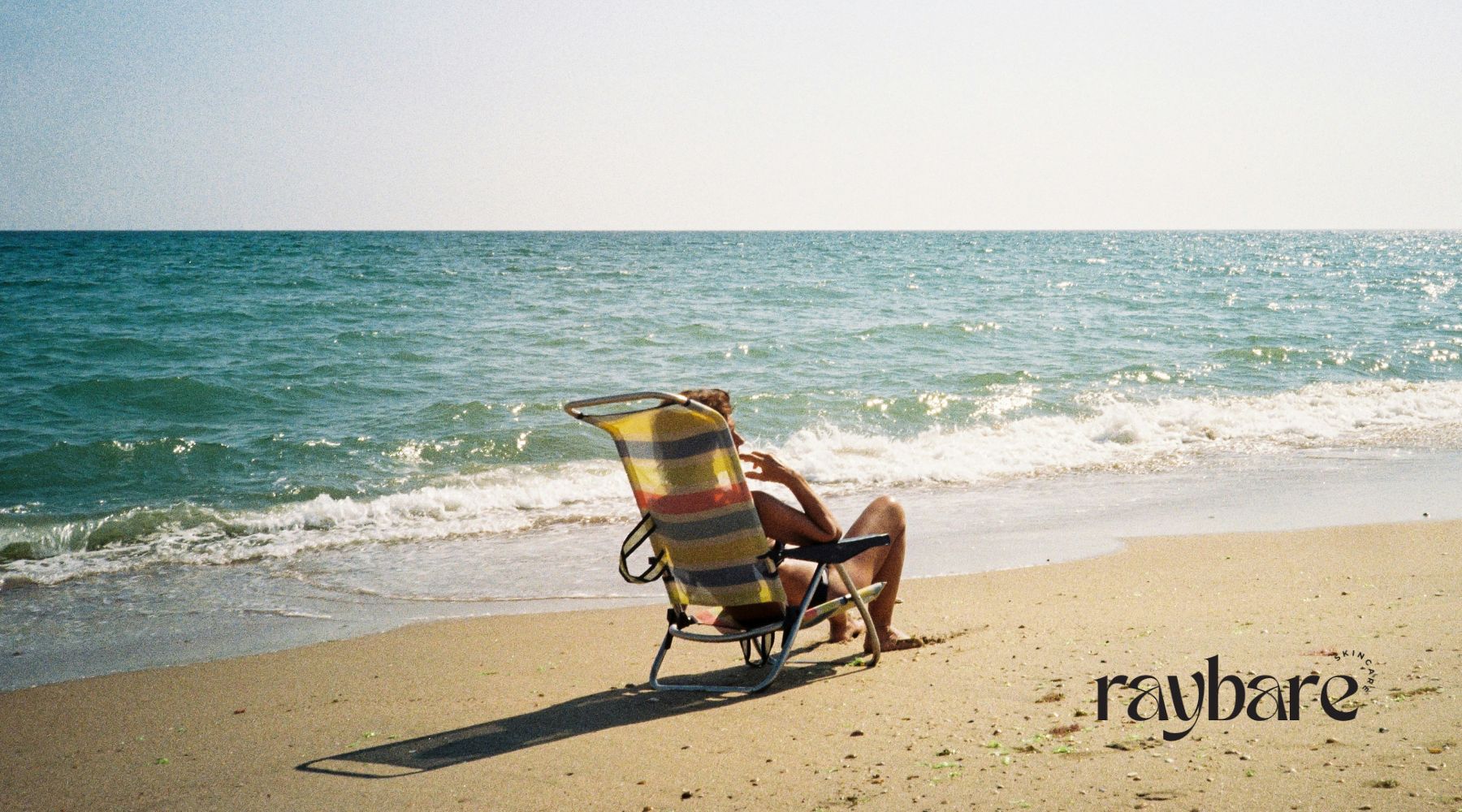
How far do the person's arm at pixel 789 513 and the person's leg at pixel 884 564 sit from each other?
0.37 meters

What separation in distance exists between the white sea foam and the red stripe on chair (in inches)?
179

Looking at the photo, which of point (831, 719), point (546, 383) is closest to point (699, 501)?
point (831, 719)

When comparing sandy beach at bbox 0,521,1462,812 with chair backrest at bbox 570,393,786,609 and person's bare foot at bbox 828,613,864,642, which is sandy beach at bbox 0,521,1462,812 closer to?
person's bare foot at bbox 828,613,864,642

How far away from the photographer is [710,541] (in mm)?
4238

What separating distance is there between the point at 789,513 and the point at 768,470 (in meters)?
0.21

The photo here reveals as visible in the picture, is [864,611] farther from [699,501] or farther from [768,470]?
[699,501]

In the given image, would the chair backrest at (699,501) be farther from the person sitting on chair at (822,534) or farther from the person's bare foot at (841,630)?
the person's bare foot at (841,630)

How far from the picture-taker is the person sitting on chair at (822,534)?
14.1 feet

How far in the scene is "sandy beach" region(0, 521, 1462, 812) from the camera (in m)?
3.00

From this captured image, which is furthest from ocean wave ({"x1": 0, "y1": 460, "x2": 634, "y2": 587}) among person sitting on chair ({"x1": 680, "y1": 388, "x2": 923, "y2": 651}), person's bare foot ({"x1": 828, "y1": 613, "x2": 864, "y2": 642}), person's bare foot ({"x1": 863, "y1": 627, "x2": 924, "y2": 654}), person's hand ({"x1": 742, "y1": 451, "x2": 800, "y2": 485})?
person's hand ({"x1": 742, "y1": 451, "x2": 800, "y2": 485})

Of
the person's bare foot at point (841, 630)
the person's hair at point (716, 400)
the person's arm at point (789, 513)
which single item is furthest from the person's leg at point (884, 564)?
the person's hair at point (716, 400)

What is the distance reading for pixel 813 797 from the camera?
303cm

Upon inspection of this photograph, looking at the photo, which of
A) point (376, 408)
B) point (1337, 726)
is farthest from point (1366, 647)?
point (376, 408)

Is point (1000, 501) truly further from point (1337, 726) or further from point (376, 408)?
point (376, 408)
